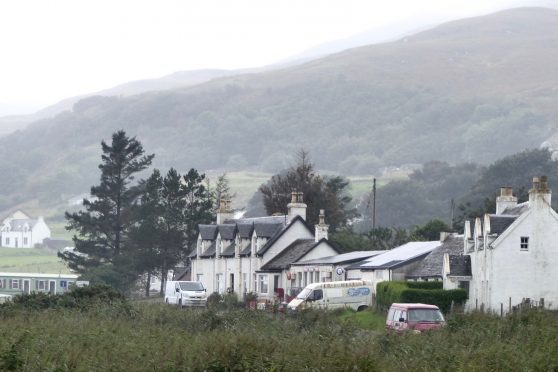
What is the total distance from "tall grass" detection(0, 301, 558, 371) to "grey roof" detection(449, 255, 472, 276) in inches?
704

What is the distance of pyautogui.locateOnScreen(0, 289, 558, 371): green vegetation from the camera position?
1267 inches

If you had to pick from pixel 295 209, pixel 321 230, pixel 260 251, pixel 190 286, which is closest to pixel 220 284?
pixel 260 251

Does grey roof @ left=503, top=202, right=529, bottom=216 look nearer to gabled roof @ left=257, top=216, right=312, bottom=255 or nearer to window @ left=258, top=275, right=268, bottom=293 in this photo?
window @ left=258, top=275, right=268, bottom=293

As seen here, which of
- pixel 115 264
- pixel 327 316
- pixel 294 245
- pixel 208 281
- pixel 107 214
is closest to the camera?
pixel 327 316

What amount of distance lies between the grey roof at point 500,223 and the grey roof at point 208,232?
35164mm

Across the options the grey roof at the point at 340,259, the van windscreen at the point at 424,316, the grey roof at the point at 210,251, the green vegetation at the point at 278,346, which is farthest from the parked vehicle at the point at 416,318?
the grey roof at the point at 210,251

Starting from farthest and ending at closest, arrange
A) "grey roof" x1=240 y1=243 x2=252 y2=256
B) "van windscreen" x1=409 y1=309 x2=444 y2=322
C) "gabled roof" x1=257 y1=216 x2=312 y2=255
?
"grey roof" x1=240 y1=243 x2=252 y2=256
"gabled roof" x1=257 y1=216 x2=312 y2=255
"van windscreen" x1=409 y1=309 x2=444 y2=322

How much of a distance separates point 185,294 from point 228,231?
12.5 metres

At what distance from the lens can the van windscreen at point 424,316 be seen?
153 ft

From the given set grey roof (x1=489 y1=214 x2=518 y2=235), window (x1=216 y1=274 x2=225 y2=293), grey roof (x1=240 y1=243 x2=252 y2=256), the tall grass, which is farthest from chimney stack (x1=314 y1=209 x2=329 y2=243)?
the tall grass

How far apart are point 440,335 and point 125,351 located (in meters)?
9.06

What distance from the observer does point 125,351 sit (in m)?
35.3

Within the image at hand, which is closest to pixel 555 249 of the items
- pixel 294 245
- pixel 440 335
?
pixel 440 335

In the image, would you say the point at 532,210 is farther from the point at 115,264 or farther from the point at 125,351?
the point at 115,264
